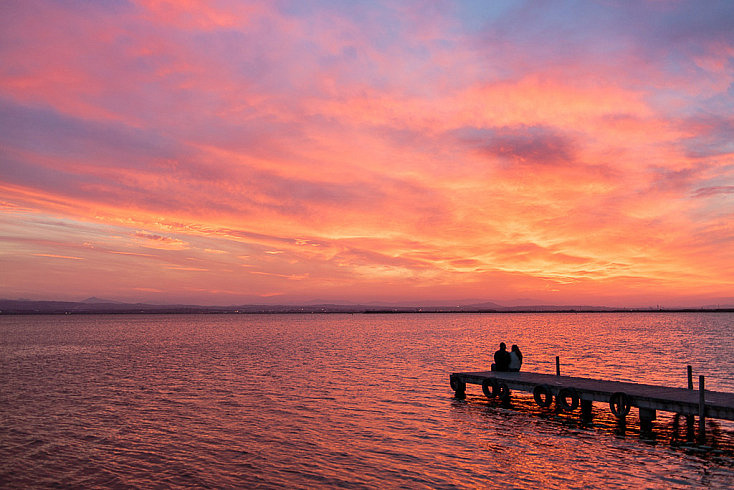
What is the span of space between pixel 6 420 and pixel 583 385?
30.1 metres

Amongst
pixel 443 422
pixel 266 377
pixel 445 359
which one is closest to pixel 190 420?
pixel 443 422

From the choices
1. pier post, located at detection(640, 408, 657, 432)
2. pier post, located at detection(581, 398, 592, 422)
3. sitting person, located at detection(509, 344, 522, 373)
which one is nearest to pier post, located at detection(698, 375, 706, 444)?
pier post, located at detection(640, 408, 657, 432)

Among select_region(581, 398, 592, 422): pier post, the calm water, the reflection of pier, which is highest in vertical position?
the reflection of pier

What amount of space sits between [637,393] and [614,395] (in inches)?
38.8

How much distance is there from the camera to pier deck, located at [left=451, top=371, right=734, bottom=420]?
20.1m

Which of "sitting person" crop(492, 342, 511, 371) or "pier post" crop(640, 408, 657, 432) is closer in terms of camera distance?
"pier post" crop(640, 408, 657, 432)

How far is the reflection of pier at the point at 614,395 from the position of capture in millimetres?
20281

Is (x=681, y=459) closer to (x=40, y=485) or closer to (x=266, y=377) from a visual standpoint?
(x=40, y=485)

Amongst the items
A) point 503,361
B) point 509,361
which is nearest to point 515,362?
point 509,361

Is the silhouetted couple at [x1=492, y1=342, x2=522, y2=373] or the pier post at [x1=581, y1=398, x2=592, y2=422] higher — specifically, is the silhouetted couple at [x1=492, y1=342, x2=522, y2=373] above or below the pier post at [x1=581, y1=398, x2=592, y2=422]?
above

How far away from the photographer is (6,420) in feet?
82.1

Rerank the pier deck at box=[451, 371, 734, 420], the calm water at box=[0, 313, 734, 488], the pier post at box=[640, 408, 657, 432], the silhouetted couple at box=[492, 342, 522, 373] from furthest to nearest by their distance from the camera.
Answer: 1. the silhouetted couple at box=[492, 342, 522, 373]
2. the pier post at box=[640, 408, 657, 432]
3. the pier deck at box=[451, 371, 734, 420]
4. the calm water at box=[0, 313, 734, 488]

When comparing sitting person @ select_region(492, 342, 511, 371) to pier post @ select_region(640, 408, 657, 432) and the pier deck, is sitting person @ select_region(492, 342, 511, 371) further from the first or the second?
pier post @ select_region(640, 408, 657, 432)

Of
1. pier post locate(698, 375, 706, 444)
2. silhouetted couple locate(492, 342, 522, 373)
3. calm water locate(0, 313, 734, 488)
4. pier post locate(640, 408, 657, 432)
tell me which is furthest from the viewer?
silhouetted couple locate(492, 342, 522, 373)
